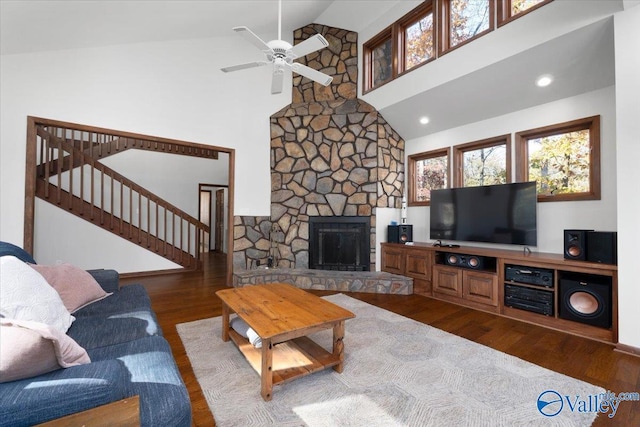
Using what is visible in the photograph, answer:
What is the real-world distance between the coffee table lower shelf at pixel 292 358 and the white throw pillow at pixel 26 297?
114cm

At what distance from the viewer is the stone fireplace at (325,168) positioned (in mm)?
4695

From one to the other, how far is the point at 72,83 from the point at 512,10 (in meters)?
5.17

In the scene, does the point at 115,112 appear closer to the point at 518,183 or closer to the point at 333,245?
the point at 333,245

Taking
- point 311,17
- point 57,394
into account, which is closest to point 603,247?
point 57,394

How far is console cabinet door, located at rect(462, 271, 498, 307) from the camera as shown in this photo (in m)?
3.32

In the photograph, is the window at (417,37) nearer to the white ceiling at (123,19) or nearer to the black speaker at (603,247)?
the white ceiling at (123,19)

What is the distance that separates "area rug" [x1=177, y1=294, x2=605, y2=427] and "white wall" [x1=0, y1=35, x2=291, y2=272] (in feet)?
9.27

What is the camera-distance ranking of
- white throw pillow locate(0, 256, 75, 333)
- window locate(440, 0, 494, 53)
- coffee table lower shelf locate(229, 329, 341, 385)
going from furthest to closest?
window locate(440, 0, 494, 53)
coffee table lower shelf locate(229, 329, 341, 385)
white throw pillow locate(0, 256, 75, 333)

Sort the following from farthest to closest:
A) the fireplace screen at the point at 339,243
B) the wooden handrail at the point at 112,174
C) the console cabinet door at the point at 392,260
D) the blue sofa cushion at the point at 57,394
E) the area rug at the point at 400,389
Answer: the wooden handrail at the point at 112,174
the fireplace screen at the point at 339,243
the console cabinet door at the point at 392,260
the area rug at the point at 400,389
the blue sofa cushion at the point at 57,394

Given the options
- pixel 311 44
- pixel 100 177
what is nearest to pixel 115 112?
pixel 100 177

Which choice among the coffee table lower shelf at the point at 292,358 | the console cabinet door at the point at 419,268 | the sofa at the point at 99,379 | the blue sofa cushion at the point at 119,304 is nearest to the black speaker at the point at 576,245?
the console cabinet door at the point at 419,268

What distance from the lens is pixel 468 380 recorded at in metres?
1.98

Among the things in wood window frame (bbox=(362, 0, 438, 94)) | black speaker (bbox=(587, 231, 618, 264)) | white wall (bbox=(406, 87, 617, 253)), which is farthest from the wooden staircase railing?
black speaker (bbox=(587, 231, 618, 264))

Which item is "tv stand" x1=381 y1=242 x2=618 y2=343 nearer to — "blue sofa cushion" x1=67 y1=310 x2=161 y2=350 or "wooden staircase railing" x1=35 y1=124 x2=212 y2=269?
"blue sofa cushion" x1=67 y1=310 x2=161 y2=350
